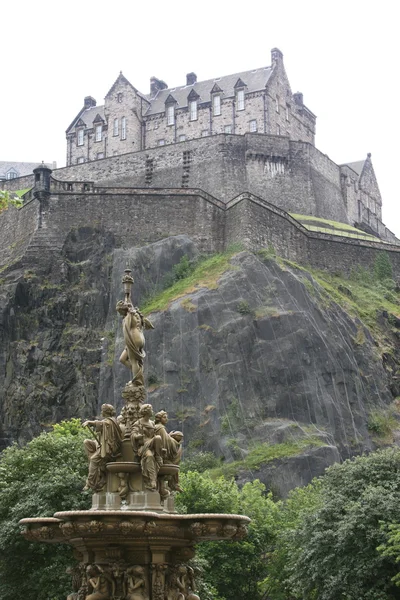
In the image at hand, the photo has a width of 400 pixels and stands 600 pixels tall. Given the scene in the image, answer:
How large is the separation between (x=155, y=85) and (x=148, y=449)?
77003 mm

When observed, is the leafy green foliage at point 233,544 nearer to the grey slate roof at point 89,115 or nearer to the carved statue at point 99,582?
the carved statue at point 99,582

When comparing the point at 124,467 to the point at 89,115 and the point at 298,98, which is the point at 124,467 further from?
the point at 89,115

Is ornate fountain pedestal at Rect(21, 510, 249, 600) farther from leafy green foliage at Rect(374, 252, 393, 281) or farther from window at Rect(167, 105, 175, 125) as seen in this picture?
window at Rect(167, 105, 175, 125)

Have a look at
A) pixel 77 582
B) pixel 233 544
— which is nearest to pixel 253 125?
pixel 233 544

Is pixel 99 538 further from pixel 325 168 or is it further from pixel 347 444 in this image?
pixel 325 168

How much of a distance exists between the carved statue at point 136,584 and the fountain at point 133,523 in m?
0.02

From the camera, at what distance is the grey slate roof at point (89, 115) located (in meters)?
87.8

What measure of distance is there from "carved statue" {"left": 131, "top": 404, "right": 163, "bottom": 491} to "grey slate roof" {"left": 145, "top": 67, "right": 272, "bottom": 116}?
67.6 m

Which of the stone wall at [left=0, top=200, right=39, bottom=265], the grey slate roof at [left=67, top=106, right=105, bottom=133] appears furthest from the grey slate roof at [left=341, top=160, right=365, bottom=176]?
the stone wall at [left=0, top=200, right=39, bottom=265]

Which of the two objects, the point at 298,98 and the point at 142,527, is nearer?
Result: the point at 142,527

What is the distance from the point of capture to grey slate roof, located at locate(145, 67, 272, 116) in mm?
82125

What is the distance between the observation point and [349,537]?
29109 millimetres

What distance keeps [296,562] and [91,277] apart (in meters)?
32.1

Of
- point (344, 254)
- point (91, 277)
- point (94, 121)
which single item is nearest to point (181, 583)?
point (91, 277)
